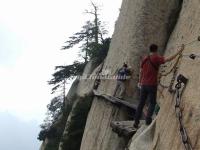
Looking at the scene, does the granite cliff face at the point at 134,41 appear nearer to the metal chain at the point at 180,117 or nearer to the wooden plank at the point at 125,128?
the wooden plank at the point at 125,128

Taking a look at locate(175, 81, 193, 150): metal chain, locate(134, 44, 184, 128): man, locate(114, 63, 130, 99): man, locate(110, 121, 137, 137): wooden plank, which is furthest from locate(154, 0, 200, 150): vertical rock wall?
locate(114, 63, 130, 99): man

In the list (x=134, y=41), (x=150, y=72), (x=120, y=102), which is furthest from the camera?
(x=134, y=41)

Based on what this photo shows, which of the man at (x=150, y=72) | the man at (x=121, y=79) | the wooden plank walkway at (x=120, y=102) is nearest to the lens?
the man at (x=150, y=72)

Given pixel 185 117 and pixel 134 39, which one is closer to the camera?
pixel 185 117

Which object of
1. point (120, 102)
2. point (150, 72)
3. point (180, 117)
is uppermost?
point (150, 72)

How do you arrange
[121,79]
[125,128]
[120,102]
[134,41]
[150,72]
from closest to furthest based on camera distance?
[150,72] < [125,128] < [120,102] < [121,79] < [134,41]

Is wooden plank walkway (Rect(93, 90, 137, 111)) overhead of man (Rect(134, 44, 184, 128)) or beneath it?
beneath

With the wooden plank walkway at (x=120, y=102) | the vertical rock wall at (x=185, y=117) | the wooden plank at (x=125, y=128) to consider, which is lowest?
the wooden plank at (x=125, y=128)

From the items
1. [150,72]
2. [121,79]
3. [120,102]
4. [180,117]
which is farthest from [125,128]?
[121,79]

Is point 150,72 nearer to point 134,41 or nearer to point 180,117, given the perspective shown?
point 180,117

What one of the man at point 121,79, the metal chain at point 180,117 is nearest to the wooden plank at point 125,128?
the metal chain at point 180,117

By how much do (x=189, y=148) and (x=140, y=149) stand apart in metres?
3.43

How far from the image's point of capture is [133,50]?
931 inches

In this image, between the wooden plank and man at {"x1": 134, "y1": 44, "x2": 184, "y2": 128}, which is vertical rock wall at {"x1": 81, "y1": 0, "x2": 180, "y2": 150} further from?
man at {"x1": 134, "y1": 44, "x2": 184, "y2": 128}
